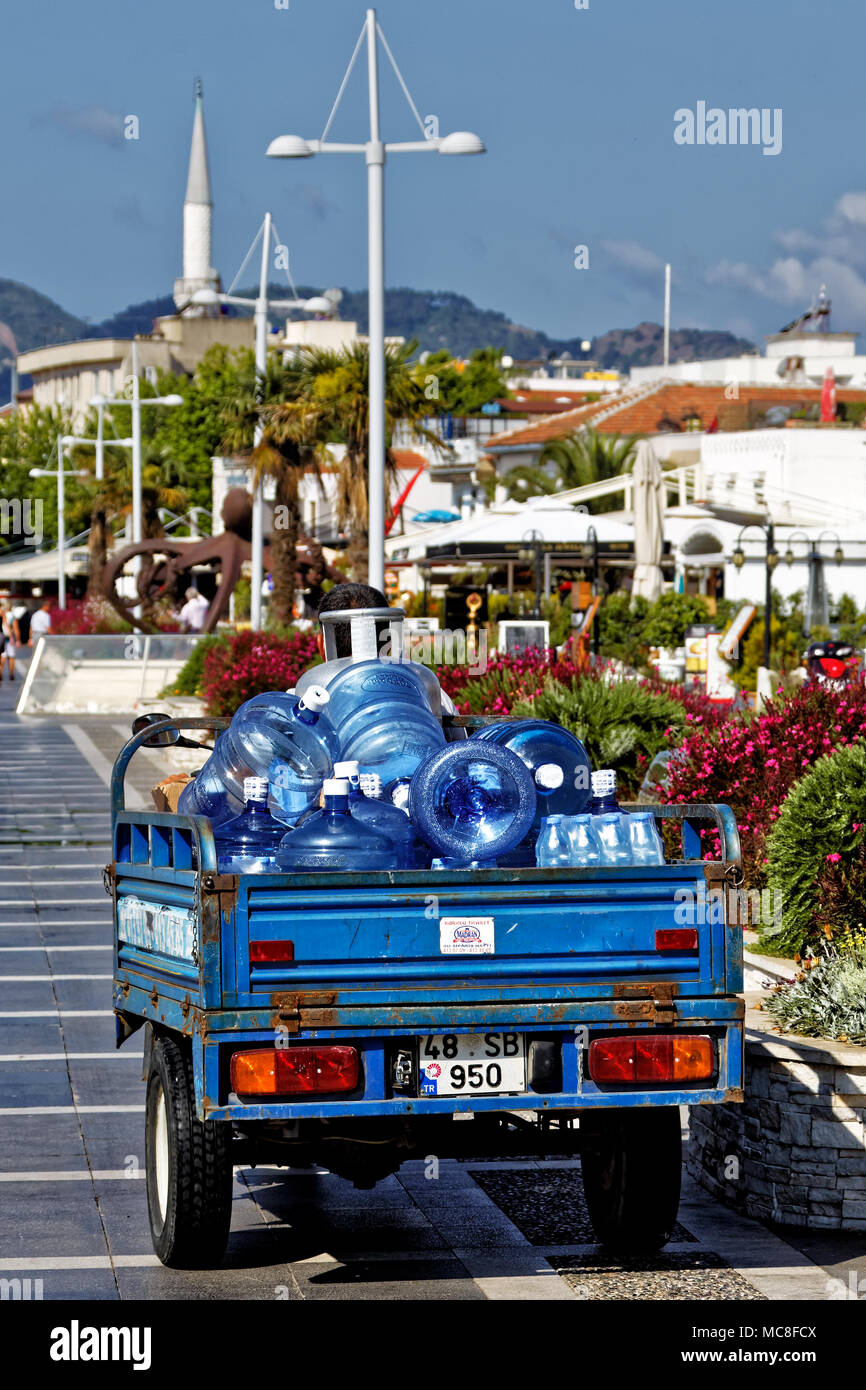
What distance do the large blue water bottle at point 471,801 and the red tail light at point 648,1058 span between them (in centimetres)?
79

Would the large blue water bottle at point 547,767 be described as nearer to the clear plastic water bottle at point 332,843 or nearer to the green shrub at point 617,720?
the clear plastic water bottle at point 332,843

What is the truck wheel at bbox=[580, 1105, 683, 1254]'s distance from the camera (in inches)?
264

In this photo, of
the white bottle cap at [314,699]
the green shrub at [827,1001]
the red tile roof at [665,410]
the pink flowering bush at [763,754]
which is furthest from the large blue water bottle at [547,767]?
the red tile roof at [665,410]

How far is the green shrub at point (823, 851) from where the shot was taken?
932 centimetres

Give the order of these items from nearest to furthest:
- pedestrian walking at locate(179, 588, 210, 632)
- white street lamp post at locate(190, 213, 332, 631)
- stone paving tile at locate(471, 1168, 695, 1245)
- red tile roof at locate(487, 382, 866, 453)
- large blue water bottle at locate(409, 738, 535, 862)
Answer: large blue water bottle at locate(409, 738, 535, 862) < stone paving tile at locate(471, 1168, 695, 1245) < white street lamp post at locate(190, 213, 332, 631) < pedestrian walking at locate(179, 588, 210, 632) < red tile roof at locate(487, 382, 866, 453)

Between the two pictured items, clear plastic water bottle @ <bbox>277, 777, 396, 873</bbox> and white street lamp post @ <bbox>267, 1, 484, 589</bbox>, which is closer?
clear plastic water bottle @ <bbox>277, 777, 396, 873</bbox>

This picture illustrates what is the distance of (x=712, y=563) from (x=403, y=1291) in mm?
41819

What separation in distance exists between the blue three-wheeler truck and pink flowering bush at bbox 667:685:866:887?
506 cm

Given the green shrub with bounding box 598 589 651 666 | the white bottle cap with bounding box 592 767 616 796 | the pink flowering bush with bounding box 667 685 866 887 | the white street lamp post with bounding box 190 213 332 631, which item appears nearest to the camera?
the white bottle cap with bounding box 592 767 616 796

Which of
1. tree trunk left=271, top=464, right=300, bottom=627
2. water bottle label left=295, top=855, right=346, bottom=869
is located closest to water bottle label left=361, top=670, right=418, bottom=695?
water bottle label left=295, top=855, right=346, bottom=869

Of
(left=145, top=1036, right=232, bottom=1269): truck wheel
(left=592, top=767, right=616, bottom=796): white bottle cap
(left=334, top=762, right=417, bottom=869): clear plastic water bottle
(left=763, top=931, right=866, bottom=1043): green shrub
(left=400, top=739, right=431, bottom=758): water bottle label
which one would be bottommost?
(left=145, top=1036, right=232, bottom=1269): truck wheel

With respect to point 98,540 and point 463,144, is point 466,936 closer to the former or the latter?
point 463,144

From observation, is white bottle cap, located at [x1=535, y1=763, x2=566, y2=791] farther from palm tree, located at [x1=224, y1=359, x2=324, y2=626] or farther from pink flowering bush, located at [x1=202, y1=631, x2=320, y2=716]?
palm tree, located at [x1=224, y1=359, x2=324, y2=626]

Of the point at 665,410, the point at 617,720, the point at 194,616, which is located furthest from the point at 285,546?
the point at 665,410
